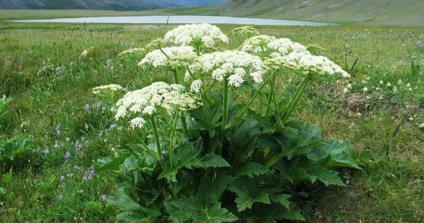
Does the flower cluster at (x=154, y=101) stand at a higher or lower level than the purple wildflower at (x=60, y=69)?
higher

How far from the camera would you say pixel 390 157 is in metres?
5.31

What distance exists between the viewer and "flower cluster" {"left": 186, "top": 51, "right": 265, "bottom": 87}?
365cm

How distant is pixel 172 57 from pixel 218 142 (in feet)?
3.50

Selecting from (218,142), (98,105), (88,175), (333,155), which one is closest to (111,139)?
(88,175)

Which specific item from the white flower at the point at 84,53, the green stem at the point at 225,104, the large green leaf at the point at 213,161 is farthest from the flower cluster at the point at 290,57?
the white flower at the point at 84,53

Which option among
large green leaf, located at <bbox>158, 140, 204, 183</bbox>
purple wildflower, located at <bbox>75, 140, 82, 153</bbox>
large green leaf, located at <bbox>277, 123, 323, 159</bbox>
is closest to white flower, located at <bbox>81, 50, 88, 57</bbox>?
purple wildflower, located at <bbox>75, 140, 82, 153</bbox>

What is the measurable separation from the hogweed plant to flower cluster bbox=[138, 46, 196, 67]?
0.03ft

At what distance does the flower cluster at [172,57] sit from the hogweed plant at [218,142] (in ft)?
0.03

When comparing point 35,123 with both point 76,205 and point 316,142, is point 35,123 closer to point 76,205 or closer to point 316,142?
point 76,205

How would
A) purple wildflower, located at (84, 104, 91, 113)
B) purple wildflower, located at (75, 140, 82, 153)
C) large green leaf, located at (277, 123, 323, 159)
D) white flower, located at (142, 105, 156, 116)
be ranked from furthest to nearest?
purple wildflower, located at (84, 104, 91, 113), purple wildflower, located at (75, 140, 82, 153), large green leaf, located at (277, 123, 323, 159), white flower, located at (142, 105, 156, 116)

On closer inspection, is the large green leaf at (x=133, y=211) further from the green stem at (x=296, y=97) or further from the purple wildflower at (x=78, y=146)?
the purple wildflower at (x=78, y=146)

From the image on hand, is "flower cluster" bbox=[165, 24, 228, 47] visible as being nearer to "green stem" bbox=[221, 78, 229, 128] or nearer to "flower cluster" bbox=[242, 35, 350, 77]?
"flower cluster" bbox=[242, 35, 350, 77]

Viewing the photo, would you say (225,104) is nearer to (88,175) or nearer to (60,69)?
(88,175)

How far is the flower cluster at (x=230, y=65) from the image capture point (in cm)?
365
